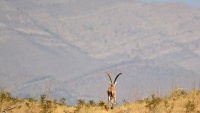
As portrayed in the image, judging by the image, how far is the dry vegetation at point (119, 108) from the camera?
92.0ft

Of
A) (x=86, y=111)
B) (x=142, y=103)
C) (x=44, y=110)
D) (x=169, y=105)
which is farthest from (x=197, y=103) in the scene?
(x=44, y=110)

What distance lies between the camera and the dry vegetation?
2803cm

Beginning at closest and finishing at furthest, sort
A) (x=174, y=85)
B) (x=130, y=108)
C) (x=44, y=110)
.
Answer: (x=44, y=110)
(x=130, y=108)
(x=174, y=85)

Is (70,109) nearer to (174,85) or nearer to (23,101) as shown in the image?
(23,101)

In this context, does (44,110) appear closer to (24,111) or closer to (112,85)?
(24,111)

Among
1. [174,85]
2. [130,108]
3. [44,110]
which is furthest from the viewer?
[174,85]

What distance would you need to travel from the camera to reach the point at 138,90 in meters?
32.5

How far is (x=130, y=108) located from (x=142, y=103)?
3.88 feet

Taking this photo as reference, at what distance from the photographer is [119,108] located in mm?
30844

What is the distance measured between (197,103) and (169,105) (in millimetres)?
1315

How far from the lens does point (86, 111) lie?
29.3m

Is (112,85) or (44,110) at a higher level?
(112,85)

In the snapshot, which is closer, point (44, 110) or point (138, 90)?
point (44, 110)

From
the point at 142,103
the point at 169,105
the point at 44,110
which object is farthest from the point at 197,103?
the point at 44,110
